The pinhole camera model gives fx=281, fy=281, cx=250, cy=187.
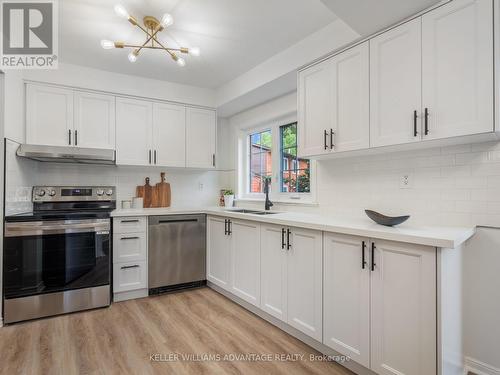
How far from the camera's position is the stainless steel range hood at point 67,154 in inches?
104

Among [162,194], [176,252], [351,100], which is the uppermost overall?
[351,100]

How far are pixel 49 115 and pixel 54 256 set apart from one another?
57.7 inches

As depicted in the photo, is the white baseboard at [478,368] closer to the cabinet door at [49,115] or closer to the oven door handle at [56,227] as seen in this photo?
the oven door handle at [56,227]

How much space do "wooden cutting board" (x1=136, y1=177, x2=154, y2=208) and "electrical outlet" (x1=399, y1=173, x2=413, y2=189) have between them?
9.66ft

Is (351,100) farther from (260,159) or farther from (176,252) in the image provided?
(176,252)

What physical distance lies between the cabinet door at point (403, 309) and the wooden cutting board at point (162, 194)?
2887mm

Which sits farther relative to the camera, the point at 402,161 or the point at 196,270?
the point at 196,270

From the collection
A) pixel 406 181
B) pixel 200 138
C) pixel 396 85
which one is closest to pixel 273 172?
pixel 200 138

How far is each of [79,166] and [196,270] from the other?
6.05 ft

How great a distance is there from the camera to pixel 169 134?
361 cm

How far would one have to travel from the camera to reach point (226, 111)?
4.04 meters

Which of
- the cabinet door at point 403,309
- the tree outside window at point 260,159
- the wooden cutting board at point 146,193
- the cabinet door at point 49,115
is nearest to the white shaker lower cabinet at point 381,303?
the cabinet door at point 403,309

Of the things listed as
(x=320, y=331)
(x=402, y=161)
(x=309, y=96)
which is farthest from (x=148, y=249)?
(x=402, y=161)

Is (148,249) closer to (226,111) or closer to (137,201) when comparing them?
(137,201)
